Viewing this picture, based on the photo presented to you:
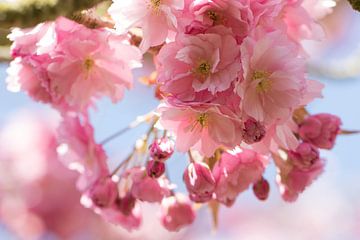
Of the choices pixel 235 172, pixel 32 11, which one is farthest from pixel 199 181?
pixel 32 11

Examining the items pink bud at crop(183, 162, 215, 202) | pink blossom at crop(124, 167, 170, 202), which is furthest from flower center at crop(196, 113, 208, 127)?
pink blossom at crop(124, 167, 170, 202)

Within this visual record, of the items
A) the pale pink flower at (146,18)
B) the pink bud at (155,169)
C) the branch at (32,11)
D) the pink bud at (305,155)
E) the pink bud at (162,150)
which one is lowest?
the pink bud at (305,155)

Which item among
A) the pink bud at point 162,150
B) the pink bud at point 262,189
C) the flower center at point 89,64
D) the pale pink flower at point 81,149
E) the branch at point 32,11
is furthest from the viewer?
the pale pink flower at point 81,149

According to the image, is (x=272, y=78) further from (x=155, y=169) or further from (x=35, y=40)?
(x=35, y=40)

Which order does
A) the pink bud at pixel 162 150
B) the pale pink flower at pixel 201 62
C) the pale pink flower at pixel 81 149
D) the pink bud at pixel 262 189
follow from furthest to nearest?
the pale pink flower at pixel 81 149 → the pink bud at pixel 262 189 → the pink bud at pixel 162 150 → the pale pink flower at pixel 201 62

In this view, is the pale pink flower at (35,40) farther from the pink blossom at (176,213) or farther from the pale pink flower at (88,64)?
the pink blossom at (176,213)

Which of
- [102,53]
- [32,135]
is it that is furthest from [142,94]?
[102,53]

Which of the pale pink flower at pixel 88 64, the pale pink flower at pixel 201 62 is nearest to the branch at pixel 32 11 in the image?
the pale pink flower at pixel 201 62
